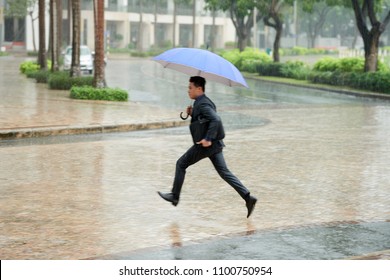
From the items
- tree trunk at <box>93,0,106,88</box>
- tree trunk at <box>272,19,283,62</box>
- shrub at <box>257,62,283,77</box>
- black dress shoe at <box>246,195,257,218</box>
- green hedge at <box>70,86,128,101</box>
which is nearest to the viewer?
black dress shoe at <box>246,195,257,218</box>

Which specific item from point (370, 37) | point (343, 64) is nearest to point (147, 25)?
point (343, 64)

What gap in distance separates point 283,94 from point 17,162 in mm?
21637

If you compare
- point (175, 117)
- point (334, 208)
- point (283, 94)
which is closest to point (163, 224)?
point (334, 208)

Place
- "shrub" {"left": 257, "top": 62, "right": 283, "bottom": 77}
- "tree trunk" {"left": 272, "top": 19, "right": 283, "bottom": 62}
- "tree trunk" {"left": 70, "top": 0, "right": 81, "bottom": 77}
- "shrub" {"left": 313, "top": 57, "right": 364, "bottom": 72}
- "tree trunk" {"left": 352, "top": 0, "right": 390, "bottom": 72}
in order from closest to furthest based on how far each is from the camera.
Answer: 1. "tree trunk" {"left": 70, "top": 0, "right": 81, "bottom": 77}
2. "tree trunk" {"left": 352, "top": 0, "right": 390, "bottom": 72}
3. "shrub" {"left": 313, "top": 57, "right": 364, "bottom": 72}
4. "shrub" {"left": 257, "top": 62, "right": 283, "bottom": 77}
5. "tree trunk" {"left": 272, "top": 19, "right": 283, "bottom": 62}

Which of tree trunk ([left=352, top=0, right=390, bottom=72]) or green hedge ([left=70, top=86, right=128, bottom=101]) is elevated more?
tree trunk ([left=352, top=0, right=390, bottom=72])

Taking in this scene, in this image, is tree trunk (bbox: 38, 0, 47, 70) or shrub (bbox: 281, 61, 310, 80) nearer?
tree trunk (bbox: 38, 0, 47, 70)

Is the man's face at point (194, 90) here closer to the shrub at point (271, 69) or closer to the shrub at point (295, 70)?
the shrub at point (295, 70)

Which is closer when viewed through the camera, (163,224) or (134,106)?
(163,224)

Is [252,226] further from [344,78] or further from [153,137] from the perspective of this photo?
[344,78]

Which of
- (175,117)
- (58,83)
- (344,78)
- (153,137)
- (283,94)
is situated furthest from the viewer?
(344,78)

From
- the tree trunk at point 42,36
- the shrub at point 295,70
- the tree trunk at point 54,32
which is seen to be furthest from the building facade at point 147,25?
the tree trunk at point 54,32

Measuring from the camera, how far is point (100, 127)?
19.0 meters

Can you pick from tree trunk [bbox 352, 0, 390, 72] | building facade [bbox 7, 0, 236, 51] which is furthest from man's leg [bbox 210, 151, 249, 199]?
building facade [bbox 7, 0, 236, 51]

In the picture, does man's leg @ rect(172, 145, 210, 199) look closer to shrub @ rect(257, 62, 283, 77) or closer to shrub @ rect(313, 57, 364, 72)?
shrub @ rect(313, 57, 364, 72)
